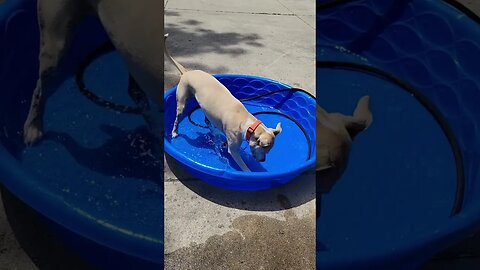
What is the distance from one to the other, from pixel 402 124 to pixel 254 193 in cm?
93

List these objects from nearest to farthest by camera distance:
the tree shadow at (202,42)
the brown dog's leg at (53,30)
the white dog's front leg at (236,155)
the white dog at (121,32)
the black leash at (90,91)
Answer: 1. the white dog at (121,32)
2. the brown dog's leg at (53,30)
3. the white dog's front leg at (236,155)
4. the black leash at (90,91)
5. the tree shadow at (202,42)

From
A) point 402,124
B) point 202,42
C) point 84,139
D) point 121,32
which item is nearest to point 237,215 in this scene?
point 84,139

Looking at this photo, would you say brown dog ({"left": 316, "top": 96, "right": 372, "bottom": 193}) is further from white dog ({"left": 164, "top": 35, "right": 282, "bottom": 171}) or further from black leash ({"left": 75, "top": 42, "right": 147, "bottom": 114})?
black leash ({"left": 75, "top": 42, "right": 147, "bottom": 114})

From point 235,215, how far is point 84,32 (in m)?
0.95

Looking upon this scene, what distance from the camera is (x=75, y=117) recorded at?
2.24 meters

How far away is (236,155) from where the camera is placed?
79.2 inches

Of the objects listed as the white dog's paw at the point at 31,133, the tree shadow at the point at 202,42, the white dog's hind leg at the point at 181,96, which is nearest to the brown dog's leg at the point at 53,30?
the white dog's paw at the point at 31,133

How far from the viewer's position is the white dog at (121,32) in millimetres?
1354

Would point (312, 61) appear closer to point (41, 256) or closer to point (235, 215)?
point (235, 215)

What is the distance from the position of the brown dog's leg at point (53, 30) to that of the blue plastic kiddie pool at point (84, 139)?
10 centimetres

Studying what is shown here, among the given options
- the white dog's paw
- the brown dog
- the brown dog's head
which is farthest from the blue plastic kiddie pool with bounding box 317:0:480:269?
the white dog's paw

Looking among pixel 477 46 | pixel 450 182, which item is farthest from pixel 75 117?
pixel 477 46

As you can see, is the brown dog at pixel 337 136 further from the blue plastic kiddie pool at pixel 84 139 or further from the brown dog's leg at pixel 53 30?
the brown dog's leg at pixel 53 30

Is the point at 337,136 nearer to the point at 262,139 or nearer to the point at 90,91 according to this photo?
the point at 262,139
